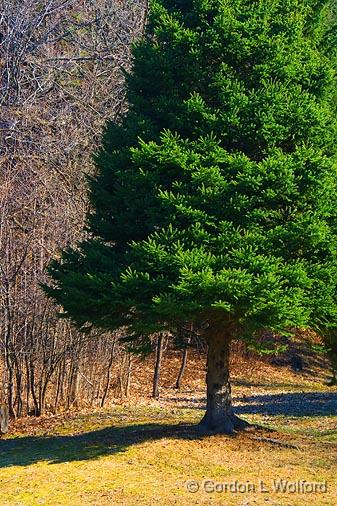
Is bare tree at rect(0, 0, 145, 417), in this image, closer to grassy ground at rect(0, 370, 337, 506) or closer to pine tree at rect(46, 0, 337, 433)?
grassy ground at rect(0, 370, 337, 506)

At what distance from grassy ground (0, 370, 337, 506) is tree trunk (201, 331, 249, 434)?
270 millimetres

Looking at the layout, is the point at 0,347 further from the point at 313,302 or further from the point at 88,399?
the point at 313,302

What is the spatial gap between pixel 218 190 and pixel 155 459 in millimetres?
3421

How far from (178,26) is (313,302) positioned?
409cm

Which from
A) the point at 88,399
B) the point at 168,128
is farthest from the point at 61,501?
the point at 88,399

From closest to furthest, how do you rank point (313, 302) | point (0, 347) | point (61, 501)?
point (61, 501)
point (313, 302)
point (0, 347)

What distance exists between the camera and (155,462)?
831cm

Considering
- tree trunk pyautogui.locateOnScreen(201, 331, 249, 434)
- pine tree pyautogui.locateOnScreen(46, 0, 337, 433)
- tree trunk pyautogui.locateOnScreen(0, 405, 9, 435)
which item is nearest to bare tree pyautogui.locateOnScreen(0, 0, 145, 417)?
tree trunk pyautogui.locateOnScreen(0, 405, 9, 435)

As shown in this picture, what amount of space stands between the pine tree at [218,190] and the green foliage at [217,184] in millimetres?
19

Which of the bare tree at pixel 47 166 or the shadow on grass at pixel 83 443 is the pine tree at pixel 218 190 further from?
the bare tree at pixel 47 166

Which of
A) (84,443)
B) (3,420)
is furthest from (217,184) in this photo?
(3,420)

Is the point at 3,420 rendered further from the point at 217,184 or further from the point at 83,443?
the point at 217,184

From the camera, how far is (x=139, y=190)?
8.94 m

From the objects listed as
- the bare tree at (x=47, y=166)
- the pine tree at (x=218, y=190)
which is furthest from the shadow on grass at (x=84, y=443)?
the bare tree at (x=47, y=166)
